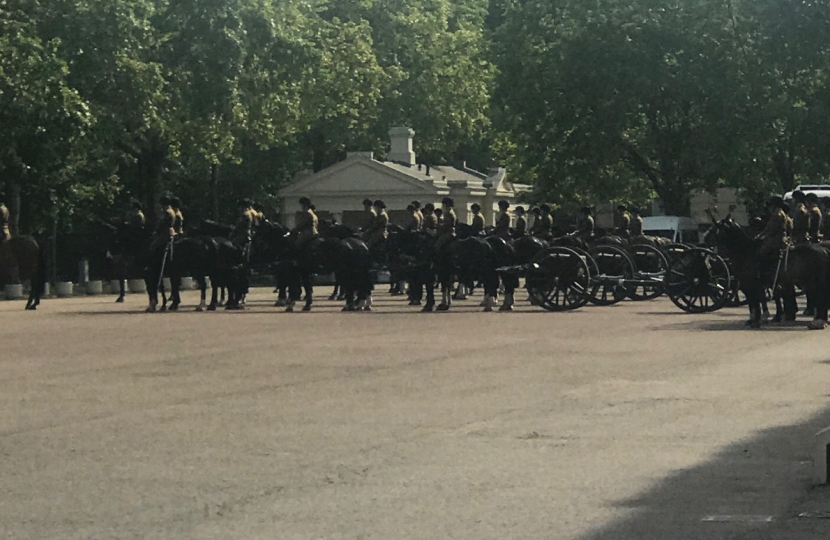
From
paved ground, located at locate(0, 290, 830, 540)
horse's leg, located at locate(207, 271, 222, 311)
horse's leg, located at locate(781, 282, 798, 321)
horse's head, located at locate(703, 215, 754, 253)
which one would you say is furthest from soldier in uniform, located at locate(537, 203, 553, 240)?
paved ground, located at locate(0, 290, 830, 540)

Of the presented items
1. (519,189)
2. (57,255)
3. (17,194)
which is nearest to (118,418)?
(17,194)

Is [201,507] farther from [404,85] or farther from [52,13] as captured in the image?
[404,85]

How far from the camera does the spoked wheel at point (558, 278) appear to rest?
1256 inches

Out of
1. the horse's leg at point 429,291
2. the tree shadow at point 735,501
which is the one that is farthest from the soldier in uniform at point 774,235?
the tree shadow at point 735,501

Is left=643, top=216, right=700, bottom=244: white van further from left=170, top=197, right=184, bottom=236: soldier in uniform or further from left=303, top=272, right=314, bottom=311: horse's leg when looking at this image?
left=170, top=197, right=184, bottom=236: soldier in uniform

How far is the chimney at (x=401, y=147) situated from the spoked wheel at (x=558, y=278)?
4491 cm

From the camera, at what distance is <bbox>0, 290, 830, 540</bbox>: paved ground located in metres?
9.09

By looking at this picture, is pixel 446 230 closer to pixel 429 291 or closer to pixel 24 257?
pixel 429 291

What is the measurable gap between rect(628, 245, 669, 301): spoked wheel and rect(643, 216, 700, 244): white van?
23.7 meters

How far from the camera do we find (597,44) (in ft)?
198

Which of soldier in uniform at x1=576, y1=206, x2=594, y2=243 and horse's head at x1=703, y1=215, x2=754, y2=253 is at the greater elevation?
soldier in uniform at x1=576, y1=206, x2=594, y2=243

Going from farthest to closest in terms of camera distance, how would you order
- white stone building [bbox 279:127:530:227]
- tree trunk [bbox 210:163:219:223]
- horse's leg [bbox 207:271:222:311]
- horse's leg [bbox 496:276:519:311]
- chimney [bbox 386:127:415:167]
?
1. chimney [bbox 386:127:415:167]
2. white stone building [bbox 279:127:530:227]
3. tree trunk [bbox 210:163:219:223]
4. horse's leg [bbox 207:271:222:311]
5. horse's leg [bbox 496:276:519:311]

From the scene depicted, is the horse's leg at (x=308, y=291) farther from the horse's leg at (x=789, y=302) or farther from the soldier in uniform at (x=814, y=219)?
the soldier in uniform at (x=814, y=219)

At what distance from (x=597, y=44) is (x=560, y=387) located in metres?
45.2
